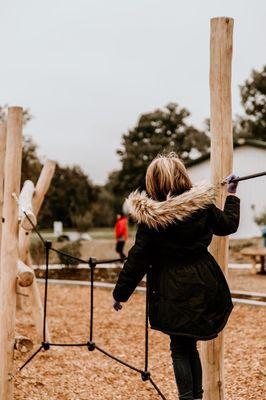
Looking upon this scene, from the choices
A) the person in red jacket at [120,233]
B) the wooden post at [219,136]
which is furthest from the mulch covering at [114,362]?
the person in red jacket at [120,233]

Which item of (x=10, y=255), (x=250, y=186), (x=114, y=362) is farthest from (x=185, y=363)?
(x=250, y=186)

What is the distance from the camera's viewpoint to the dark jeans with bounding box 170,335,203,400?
317cm

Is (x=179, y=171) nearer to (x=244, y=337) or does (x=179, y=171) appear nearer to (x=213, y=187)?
(x=213, y=187)

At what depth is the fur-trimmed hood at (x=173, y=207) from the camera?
3.02 m

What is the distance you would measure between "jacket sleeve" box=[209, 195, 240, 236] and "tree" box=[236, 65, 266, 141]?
40279 mm

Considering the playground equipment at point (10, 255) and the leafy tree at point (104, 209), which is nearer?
the playground equipment at point (10, 255)

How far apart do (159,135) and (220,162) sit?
42222 millimetres

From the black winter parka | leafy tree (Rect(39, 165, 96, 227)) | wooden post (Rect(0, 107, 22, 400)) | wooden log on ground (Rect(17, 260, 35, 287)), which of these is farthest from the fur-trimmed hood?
leafy tree (Rect(39, 165, 96, 227))

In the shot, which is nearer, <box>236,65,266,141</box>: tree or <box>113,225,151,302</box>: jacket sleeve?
<box>113,225,151,302</box>: jacket sleeve

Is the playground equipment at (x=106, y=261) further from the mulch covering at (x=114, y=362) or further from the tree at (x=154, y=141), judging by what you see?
the tree at (x=154, y=141)

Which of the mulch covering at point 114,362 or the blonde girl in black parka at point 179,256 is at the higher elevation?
the blonde girl in black parka at point 179,256

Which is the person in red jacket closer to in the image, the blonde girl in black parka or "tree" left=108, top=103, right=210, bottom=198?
the blonde girl in black parka

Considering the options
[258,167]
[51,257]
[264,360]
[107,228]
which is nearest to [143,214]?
[264,360]

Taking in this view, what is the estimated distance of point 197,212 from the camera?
3047 millimetres
